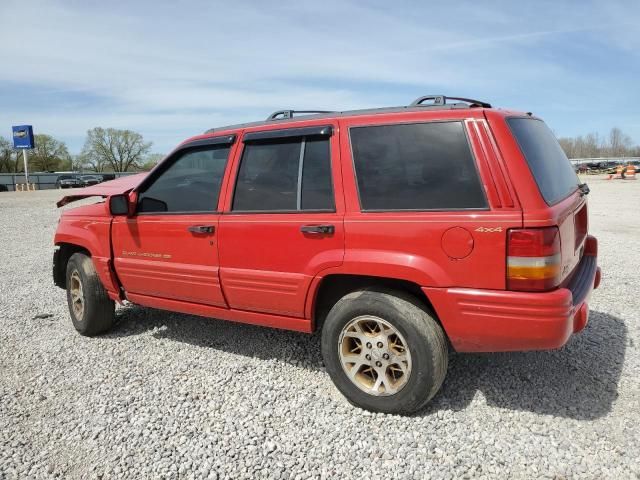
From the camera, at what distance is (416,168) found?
9.66 feet

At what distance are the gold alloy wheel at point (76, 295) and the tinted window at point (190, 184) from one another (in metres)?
1.26

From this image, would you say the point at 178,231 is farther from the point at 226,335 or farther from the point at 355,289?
the point at 355,289

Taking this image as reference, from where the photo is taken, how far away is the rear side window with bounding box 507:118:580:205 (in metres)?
2.83

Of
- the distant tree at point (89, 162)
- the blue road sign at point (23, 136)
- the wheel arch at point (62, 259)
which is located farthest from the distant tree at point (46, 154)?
the wheel arch at point (62, 259)

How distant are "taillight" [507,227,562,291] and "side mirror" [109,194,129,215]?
2972mm

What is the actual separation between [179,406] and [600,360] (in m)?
3.11

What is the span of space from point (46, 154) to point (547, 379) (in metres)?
89.8

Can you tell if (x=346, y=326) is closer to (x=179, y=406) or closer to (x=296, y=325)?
(x=296, y=325)

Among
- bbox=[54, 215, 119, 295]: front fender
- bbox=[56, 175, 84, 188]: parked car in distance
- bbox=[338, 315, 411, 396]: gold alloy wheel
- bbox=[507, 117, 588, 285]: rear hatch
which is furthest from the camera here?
bbox=[56, 175, 84, 188]: parked car in distance

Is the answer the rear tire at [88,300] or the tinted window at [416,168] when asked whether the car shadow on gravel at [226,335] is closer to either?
the rear tire at [88,300]

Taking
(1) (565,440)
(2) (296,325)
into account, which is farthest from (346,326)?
(1) (565,440)

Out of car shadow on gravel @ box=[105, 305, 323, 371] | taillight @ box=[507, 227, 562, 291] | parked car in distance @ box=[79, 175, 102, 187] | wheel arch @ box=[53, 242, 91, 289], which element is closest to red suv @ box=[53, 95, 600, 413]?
taillight @ box=[507, 227, 562, 291]

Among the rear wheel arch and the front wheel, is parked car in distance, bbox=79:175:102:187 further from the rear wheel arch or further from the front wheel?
the front wheel

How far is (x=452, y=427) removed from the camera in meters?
2.93
